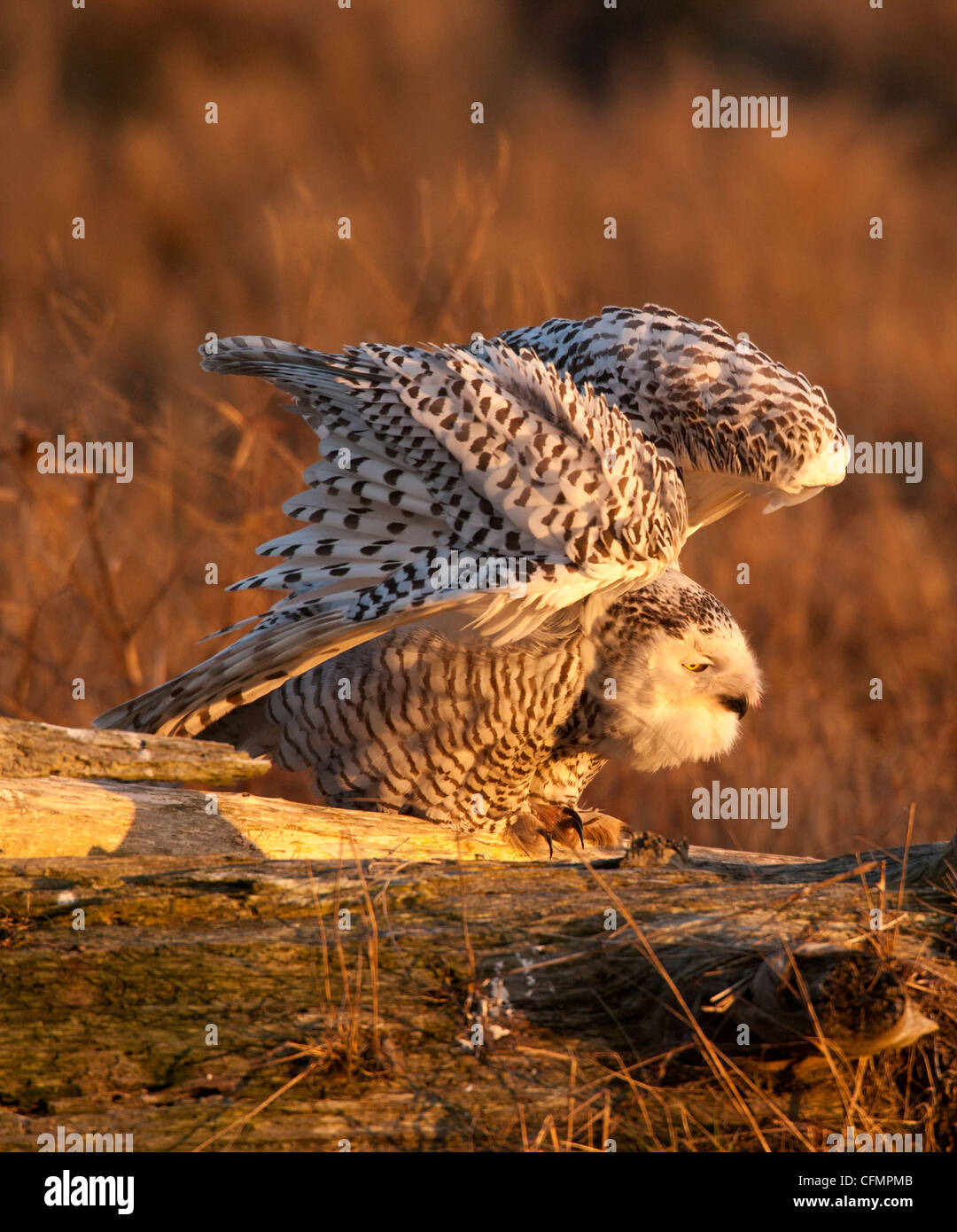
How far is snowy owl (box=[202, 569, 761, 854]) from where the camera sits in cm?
380

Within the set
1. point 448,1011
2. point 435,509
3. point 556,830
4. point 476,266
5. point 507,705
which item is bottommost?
point 448,1011

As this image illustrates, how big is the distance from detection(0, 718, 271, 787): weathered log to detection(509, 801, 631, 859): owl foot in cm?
125

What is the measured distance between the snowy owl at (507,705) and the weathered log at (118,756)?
557 mm

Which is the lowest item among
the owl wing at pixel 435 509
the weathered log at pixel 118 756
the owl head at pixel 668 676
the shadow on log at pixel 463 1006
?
the shadow on log at pixel 463 1006

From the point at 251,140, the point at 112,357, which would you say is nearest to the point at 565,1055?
the point at 112,357

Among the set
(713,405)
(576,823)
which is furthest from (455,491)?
(576,823)

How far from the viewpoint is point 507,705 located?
381 centimetres

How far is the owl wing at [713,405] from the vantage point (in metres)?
4.02

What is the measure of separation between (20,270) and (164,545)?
562cm

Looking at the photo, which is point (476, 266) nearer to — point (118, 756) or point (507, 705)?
point (507, 705)

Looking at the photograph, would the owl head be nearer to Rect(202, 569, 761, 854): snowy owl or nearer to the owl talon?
Rect(202, 569, 761, 854): snowy owl

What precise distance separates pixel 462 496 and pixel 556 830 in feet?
4.67

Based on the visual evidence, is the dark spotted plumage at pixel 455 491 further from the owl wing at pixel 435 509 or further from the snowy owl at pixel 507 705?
the snowy owl at pixel 507 705

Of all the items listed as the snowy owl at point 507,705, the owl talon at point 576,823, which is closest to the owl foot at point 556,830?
the owl talon at point 576,823
